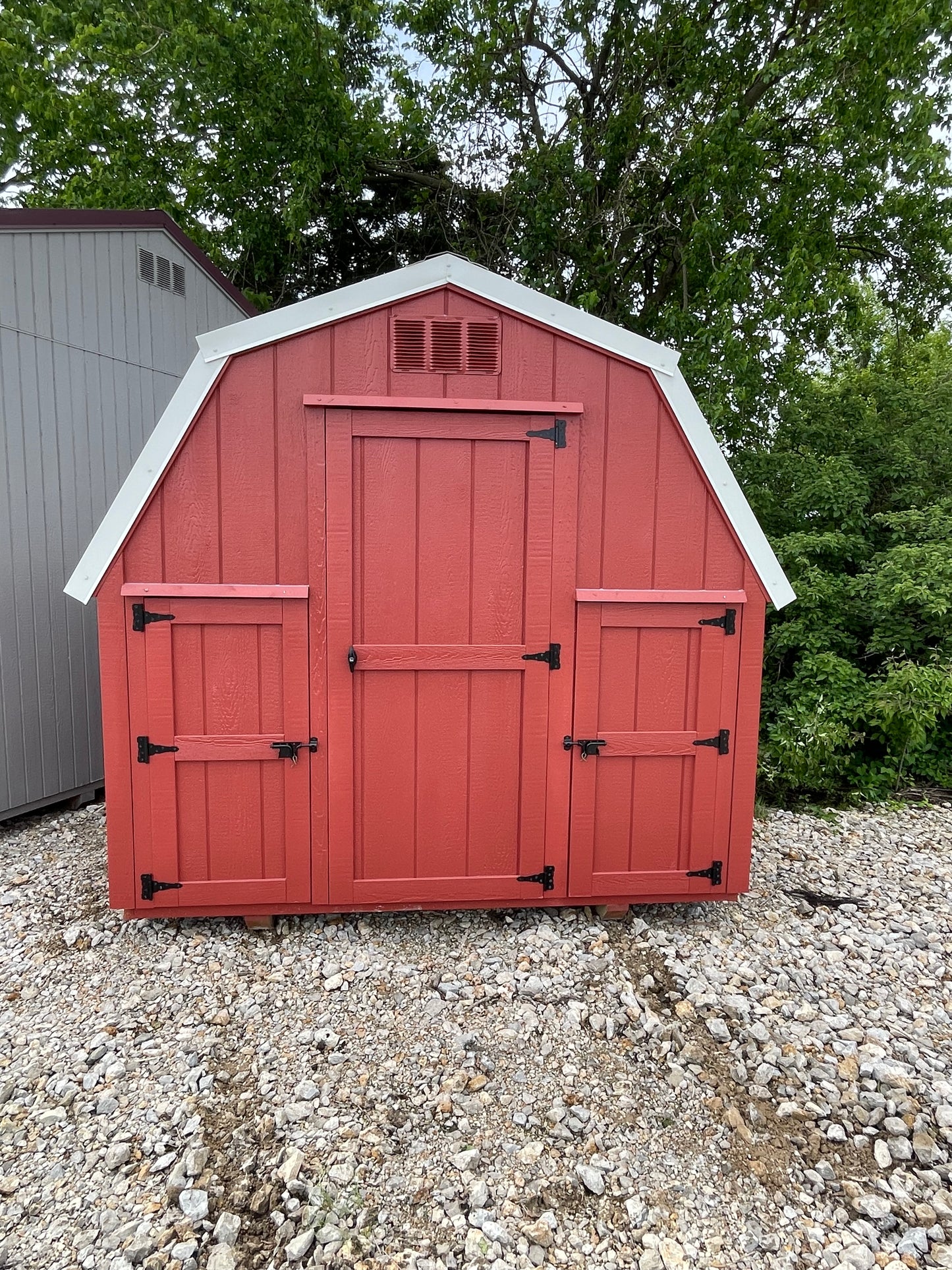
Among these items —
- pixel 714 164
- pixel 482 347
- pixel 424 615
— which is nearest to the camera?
pixel 482 347

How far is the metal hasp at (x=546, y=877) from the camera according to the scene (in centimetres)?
355

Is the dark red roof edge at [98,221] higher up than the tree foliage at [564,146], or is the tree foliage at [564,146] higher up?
the tree foliage at [564,146]

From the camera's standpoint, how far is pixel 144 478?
3160mm

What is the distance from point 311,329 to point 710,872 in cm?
324

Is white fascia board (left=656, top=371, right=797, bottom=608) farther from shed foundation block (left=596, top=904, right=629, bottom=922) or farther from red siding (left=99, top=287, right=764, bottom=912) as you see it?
shed foundation block (left=596, top=904, right=629, bottom=922)

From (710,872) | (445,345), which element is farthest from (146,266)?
(710,872)

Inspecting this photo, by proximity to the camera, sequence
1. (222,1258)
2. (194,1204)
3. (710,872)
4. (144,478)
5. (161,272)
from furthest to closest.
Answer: (161,272), (710,872), (144,478), (194,1204), (222,1258)

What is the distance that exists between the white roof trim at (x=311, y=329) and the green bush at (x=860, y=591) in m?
3.37

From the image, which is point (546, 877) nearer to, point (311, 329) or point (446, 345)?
point (446, 345)

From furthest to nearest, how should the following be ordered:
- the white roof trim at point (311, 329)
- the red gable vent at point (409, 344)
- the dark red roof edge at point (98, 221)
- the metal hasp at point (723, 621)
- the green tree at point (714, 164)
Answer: the green tree at point (714, 164) < the dark red roof edge at point (98, 221) < the metal hasp at point (723, 621) < the red gable vent at point (409, 344) < the white roof trim at point (311, 329)

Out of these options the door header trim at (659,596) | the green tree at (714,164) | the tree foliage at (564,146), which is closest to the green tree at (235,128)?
the tree foliage at (564,146)

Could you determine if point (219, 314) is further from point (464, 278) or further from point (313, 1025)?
point (313, 1025)

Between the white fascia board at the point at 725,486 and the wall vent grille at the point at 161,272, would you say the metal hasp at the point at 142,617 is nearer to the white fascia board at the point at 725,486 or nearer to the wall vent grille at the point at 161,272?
the white fascia board at the point at 725,486

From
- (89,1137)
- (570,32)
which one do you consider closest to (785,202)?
(570,32)
